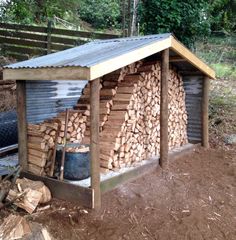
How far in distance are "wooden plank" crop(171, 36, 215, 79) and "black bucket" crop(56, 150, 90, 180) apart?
227 centimetres

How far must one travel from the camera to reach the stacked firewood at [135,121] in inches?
220

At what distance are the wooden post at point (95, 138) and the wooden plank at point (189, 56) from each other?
1960 millimetres

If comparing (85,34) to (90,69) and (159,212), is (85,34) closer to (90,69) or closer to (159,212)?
(90,69)

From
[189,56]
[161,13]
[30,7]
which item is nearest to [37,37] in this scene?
[30,7]

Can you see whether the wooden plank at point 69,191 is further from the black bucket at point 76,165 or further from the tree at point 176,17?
the tree at point 176,17

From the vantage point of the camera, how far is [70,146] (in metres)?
5.22

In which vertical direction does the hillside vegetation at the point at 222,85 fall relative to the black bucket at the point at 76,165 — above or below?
above

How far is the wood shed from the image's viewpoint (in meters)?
4.58

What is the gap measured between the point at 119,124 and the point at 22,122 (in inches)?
56.2

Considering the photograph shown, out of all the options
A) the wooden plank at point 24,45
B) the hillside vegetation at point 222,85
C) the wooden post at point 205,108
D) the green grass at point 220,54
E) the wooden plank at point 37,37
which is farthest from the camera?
the green grass at point 220,54

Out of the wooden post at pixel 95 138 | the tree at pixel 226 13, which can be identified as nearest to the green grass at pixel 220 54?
the tree at pixel 226 13

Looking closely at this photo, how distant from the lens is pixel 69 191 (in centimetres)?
484

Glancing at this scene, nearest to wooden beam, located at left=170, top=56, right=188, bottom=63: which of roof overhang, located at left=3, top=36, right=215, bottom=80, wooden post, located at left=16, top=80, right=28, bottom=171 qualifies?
roof overhang, located at left=3, top=36, right=215, bottom=80

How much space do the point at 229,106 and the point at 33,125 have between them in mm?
6068
